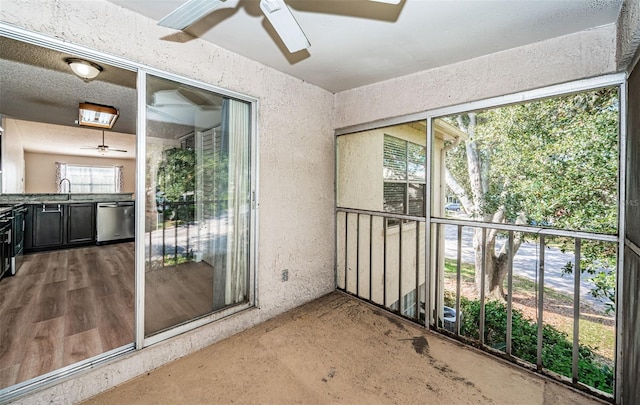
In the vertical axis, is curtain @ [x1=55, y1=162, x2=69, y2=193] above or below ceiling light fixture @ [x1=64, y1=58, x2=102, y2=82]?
below

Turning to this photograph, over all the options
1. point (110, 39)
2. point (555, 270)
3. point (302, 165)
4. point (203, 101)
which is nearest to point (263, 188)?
point (302, 165)

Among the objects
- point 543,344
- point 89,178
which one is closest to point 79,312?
point 543,344

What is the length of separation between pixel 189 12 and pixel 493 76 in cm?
214

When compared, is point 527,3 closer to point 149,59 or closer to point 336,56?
point 336,56

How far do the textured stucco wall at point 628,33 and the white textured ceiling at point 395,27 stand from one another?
0.11 metres

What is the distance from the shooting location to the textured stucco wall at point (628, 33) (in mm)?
1227

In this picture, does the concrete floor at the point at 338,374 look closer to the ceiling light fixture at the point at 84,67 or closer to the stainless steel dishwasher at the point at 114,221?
the ceiling light fixture at the point at 84,67

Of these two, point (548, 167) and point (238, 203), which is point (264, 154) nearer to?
point (238, 203)

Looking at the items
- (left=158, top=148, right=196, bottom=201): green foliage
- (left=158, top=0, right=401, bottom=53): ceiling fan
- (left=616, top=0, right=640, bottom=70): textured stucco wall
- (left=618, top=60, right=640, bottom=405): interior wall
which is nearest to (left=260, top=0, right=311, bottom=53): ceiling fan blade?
(left=158, top=0, right=401, bottom=53): ceiling fan

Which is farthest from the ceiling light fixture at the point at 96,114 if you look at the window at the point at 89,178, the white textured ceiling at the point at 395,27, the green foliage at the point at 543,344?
the window at the point at 89,178

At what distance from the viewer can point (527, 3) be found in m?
1.53

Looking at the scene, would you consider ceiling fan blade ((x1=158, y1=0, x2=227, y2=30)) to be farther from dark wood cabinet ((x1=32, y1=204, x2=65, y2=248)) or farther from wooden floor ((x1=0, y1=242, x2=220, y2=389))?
dark wood cabinet ((x1=32, y1=204, x2=65, y2=248))

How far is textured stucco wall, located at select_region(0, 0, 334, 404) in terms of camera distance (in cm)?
153

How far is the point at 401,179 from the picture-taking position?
329 centimetres
